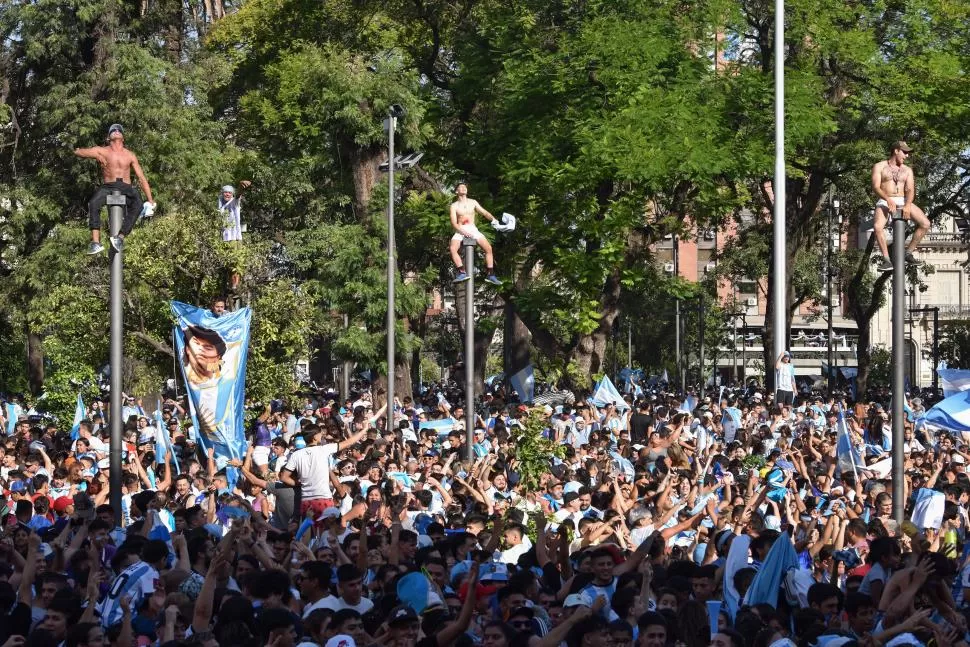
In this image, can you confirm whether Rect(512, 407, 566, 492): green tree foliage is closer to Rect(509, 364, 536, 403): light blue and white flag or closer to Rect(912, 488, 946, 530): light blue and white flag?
Rect(912, 488, 946, 530): light blue and white flag

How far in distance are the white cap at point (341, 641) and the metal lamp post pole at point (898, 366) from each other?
7.97 metres

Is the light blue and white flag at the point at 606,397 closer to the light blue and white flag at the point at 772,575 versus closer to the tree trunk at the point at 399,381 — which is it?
the tree trunk at the point at 399,381

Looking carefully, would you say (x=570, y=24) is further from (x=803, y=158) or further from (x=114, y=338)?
(x=114, y=338)

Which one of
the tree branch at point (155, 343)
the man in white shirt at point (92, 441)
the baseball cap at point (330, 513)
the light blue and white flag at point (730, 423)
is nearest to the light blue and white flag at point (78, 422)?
the man in white shirt at point (92, 441)

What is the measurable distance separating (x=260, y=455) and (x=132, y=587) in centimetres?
969

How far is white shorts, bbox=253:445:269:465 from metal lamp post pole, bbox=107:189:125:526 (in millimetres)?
5034

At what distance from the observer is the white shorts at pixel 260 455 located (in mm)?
19250

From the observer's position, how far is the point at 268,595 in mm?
9367

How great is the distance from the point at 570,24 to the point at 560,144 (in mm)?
2919

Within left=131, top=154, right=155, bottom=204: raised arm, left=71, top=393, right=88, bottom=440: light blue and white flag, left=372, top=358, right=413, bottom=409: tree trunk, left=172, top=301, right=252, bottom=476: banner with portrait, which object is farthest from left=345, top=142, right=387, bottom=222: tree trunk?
left=131, top=154, right=155, bottom=204: raised arm

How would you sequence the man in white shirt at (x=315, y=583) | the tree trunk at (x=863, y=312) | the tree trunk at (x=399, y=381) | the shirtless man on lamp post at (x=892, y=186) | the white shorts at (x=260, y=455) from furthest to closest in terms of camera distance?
1. the tree trunk at (x=863, y=312)
2. the tree trunk at (x=399, y=381)
3. the white shorts at (x=260, y=455)
4. the shirtless man on lamp post at (x=892, y=186)
5. the man in white shirt at (x=315, y=583)

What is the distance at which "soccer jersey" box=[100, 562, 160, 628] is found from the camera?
973 cm

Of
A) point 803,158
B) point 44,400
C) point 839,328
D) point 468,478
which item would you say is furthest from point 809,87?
point 839,328

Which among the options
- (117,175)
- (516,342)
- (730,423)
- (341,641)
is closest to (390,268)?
(730,423)
